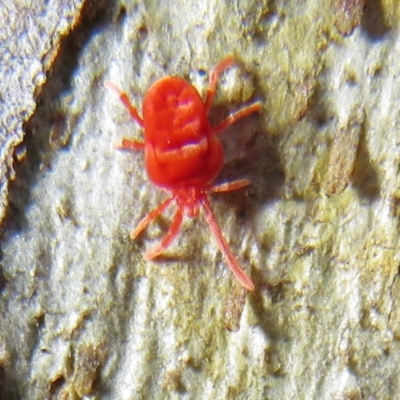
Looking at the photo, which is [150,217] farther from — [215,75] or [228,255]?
[215,75]

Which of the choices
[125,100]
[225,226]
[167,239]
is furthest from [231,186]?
[125,100]

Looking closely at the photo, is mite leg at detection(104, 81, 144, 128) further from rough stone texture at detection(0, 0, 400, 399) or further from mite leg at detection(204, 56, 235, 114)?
mite leg at detection(204, 56, 235, 114)

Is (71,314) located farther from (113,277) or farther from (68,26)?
(68,26)

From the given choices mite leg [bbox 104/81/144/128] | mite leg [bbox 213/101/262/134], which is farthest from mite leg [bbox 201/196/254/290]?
mite leg [bbox 104/81/144/128]

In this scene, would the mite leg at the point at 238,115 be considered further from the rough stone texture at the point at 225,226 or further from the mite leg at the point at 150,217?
the mite leg at the point at 150,217

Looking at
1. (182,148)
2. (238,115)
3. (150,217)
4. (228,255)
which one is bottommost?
(228,255)

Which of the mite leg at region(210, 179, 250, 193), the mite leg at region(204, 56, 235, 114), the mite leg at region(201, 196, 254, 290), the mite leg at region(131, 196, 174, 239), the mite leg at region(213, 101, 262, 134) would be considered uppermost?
the mite leg at region(204, 56, 235, 114)

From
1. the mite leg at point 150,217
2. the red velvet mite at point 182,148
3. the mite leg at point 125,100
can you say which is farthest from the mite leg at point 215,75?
the mite leg at point 150,217
